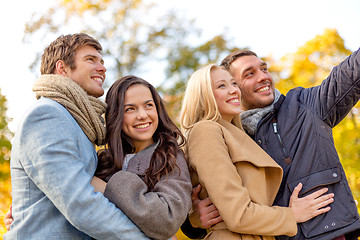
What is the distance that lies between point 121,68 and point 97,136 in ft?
41.3

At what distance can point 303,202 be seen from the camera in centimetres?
265

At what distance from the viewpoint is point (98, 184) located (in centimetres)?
224

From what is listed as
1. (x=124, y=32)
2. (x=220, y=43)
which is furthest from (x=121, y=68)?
(x=220, y=43)

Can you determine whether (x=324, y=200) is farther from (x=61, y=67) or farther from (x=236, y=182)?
(x=61, y=67)

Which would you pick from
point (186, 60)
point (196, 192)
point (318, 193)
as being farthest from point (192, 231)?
point (186, 60)

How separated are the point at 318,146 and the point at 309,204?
422 mm

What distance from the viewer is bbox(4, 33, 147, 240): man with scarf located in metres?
1.98

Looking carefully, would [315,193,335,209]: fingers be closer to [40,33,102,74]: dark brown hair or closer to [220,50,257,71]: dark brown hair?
[220,50,257,71]: dark brown hair

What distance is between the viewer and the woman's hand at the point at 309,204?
260cm

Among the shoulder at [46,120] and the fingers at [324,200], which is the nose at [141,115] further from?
the fingers at [324,200]

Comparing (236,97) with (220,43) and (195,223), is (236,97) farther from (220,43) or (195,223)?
(220,43)

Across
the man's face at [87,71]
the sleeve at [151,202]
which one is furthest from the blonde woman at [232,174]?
the man's face at [87,71]

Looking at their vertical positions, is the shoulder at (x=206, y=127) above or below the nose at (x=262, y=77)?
below

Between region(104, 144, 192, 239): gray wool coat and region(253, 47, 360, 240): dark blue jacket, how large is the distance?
894 millimetres
